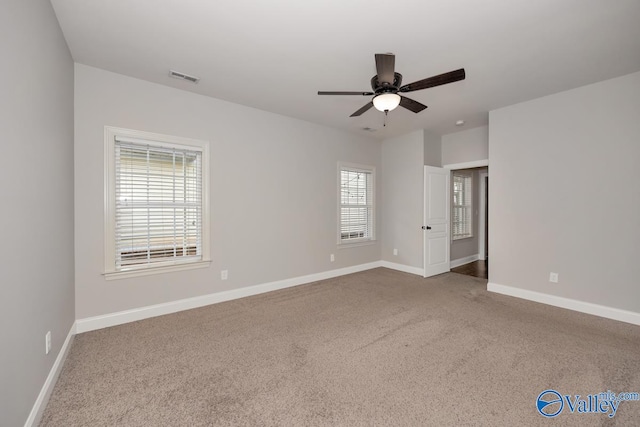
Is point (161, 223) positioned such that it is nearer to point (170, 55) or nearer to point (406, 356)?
point (170, 55)

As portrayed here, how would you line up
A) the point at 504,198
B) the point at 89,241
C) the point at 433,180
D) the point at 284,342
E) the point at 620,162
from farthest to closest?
the point at 433,180, the point at 504,198, the point at 620,162, the point at 89,241, the point at 284,342

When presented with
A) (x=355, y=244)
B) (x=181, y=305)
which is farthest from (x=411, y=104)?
(x=181, y=305)

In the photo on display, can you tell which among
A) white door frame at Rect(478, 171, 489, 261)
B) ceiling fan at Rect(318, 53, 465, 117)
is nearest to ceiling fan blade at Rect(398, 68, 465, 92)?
ceiling fan at Rect(318, 53, 465, 117)

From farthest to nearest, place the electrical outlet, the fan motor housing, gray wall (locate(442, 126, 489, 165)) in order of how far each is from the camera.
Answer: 1. gray wall (locate(442, 126, 489, 165))
2. the fan motor housing
3. the electrical outlet

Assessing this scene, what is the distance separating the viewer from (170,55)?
2.64m

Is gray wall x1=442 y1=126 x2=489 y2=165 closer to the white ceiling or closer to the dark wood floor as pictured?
the white ceiling

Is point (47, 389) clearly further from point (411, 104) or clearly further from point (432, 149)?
point (432, 149)

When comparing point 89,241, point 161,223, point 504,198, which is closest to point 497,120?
point 504,198

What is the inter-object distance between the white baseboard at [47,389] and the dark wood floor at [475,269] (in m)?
5.76

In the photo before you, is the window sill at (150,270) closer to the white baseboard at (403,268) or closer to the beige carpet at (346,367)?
the beige carpet at (346,367)

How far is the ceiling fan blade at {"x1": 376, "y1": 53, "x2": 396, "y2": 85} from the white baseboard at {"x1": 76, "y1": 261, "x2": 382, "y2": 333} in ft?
10.6

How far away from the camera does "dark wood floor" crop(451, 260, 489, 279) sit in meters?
5.17

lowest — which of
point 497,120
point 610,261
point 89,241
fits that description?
point 610,261

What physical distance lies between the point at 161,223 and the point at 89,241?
27.1 inches
